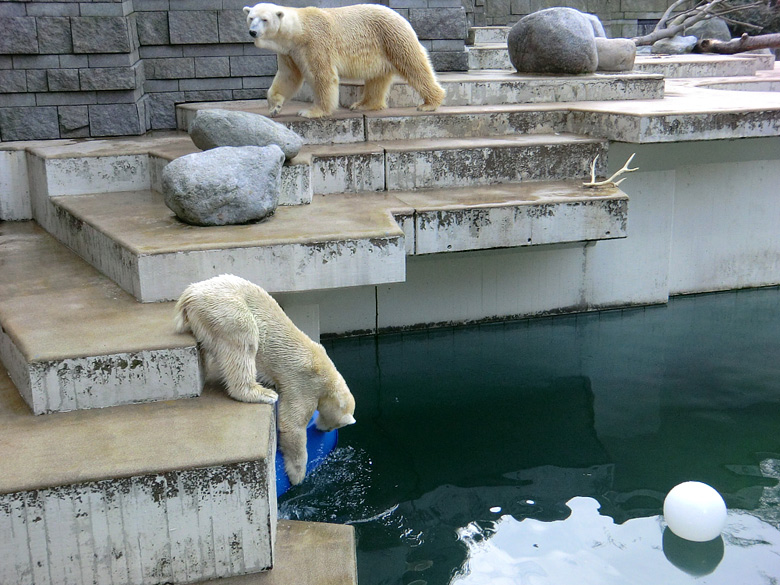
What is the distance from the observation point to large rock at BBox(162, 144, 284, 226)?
3.71m

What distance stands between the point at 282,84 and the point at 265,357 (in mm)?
2870

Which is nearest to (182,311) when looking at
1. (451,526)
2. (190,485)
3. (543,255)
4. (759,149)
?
(190,485)

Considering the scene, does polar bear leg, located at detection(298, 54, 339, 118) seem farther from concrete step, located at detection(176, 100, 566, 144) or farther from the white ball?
the white ball

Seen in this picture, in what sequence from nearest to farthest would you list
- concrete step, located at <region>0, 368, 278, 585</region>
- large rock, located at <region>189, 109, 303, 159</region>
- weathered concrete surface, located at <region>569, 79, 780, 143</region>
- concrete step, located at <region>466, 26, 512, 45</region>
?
concrete step, located at <region>0, 368, 278, 585</region>
large rock, located at <region>189, 109, 303, 159</region>
weathered concrete surface, located at <region>569, 79, 780, 143</region>
concrete step, located at <region>466, 26, 512, 45</region>

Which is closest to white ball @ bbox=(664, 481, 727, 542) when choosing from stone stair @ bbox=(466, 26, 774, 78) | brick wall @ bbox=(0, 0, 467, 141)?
brick wall @ bbox=(0, 0, 467, 141)

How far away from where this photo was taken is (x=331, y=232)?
12.3 ft

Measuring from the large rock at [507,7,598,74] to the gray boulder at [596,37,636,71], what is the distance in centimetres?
85

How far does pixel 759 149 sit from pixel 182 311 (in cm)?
451

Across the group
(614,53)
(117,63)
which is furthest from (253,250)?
(614,53)

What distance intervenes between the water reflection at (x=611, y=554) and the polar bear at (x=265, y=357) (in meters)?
0.75

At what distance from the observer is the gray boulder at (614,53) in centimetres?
752

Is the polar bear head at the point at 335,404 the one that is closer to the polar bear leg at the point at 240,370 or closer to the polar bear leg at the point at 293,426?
the polar bear leg at the point at 293,426

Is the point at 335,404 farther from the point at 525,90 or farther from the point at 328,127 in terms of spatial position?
the point at 525,90

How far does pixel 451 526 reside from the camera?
3262 millimetres
